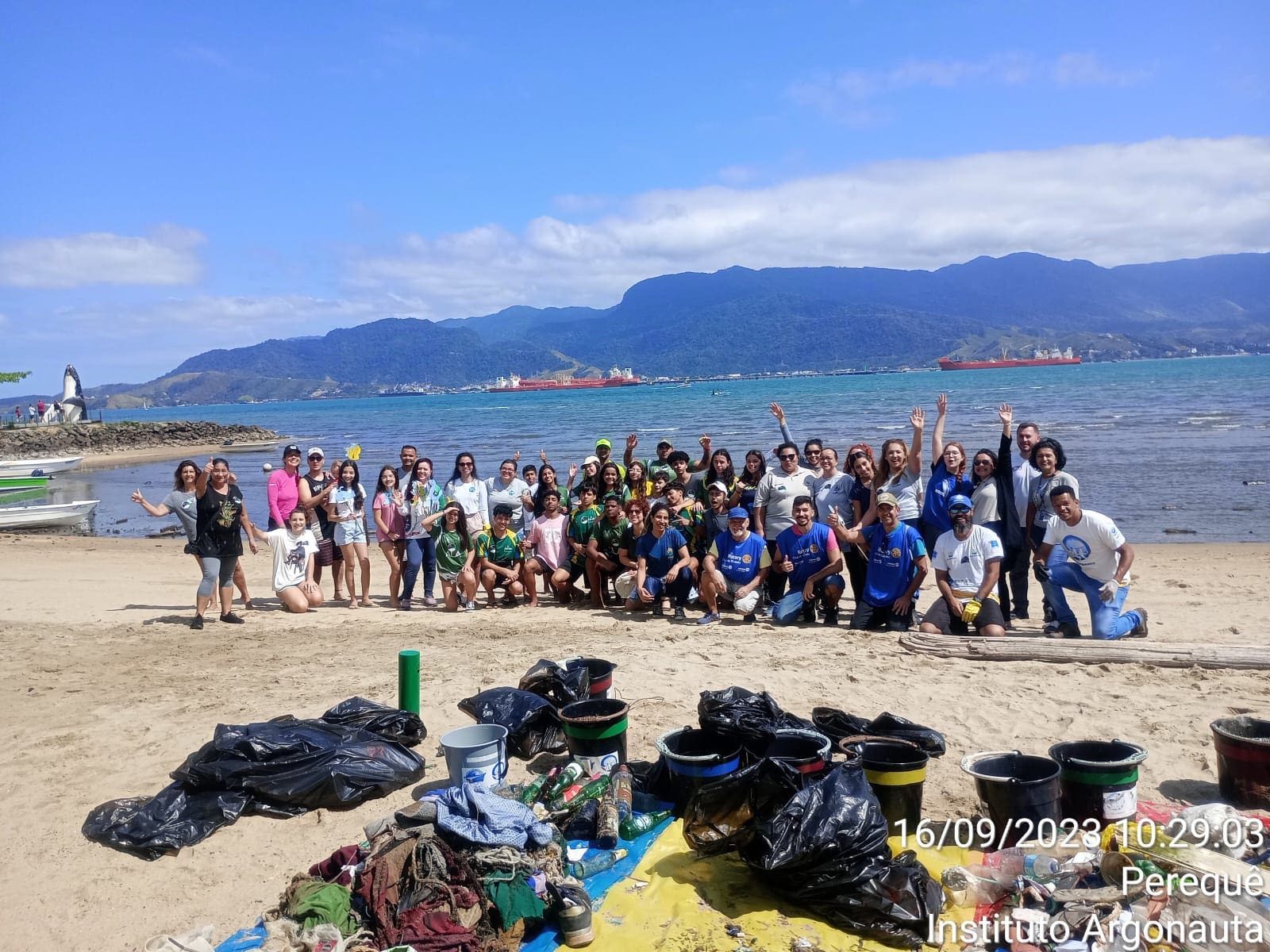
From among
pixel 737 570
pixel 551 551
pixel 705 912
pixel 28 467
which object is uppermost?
pixel 28 467

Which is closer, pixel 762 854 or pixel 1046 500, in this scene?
pixel 762 854

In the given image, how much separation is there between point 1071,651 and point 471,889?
197 inches

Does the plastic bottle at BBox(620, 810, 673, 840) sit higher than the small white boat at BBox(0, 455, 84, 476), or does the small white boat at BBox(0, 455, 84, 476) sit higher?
the small white boat at BBox(0, 455, 84, 476)

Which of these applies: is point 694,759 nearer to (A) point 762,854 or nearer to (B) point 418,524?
(A) point 762,854

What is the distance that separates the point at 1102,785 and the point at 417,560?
6.99 m

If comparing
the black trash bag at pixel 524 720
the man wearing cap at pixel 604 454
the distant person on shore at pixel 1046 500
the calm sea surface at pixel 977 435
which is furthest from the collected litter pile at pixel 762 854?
the calm sea surface at pixel 977 435

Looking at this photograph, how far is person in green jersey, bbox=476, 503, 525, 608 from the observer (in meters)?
9.34

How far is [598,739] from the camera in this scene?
4848 millimetres

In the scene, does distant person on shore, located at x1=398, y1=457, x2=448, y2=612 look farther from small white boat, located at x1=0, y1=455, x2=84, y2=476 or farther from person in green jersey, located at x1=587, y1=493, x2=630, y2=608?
small white boat, located at x1=0, y1=455, x2=84, y2=476

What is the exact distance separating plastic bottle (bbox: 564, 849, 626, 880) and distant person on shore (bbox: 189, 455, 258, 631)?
19.5ft

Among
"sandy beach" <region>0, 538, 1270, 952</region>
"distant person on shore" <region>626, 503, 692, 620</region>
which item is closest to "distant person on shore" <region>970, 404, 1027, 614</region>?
"sandy beach" <region>0, 538, 1270, 952</region>

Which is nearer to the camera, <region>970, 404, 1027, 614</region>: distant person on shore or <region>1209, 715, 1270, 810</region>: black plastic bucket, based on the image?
<region>1209, 715, 1270, 810</region>: black plastic bucket

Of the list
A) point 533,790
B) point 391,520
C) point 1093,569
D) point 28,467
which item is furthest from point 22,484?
point 1093,569

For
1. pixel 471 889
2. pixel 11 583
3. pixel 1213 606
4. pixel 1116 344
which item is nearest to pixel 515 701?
pixel 471 889
